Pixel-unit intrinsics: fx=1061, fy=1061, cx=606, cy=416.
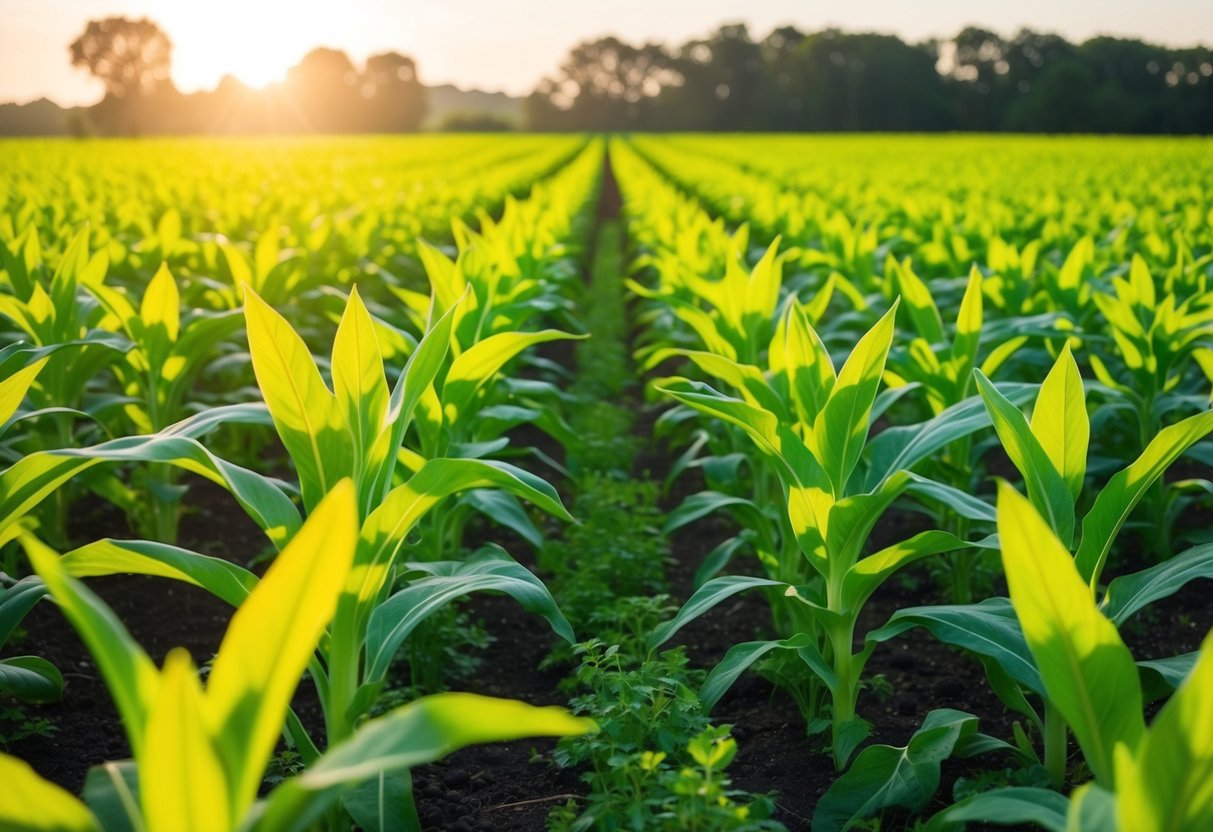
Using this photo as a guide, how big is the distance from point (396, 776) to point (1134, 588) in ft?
5.75

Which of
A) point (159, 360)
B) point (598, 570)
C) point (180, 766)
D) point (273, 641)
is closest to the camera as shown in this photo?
point (180, 766)

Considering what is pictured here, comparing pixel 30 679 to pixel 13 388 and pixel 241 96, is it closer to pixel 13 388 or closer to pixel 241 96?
pixel 13 388

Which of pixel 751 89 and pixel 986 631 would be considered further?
pixel 751 89

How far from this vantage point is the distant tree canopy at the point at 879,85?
7056 centimetres

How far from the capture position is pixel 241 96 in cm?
8844

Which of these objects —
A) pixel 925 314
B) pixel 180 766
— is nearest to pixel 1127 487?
pixel 180 766

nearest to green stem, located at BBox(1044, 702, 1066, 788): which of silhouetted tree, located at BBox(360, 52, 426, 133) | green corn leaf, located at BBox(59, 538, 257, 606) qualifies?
green corn leaf, located at BBox(59, 538, 257, 606)

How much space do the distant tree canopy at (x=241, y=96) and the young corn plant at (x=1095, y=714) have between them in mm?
83480

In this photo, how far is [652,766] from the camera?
6.79 ft

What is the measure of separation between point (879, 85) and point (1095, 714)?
9563cm

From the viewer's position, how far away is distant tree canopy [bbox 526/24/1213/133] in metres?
70.6

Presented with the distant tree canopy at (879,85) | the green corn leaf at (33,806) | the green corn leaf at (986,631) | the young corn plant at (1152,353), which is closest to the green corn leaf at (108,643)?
the green corn leaf at (33,806)

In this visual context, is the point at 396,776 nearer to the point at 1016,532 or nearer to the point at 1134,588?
the point at 1016,532

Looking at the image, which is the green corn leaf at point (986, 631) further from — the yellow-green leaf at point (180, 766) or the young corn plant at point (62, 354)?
the young corn plant at point (62, 354)
